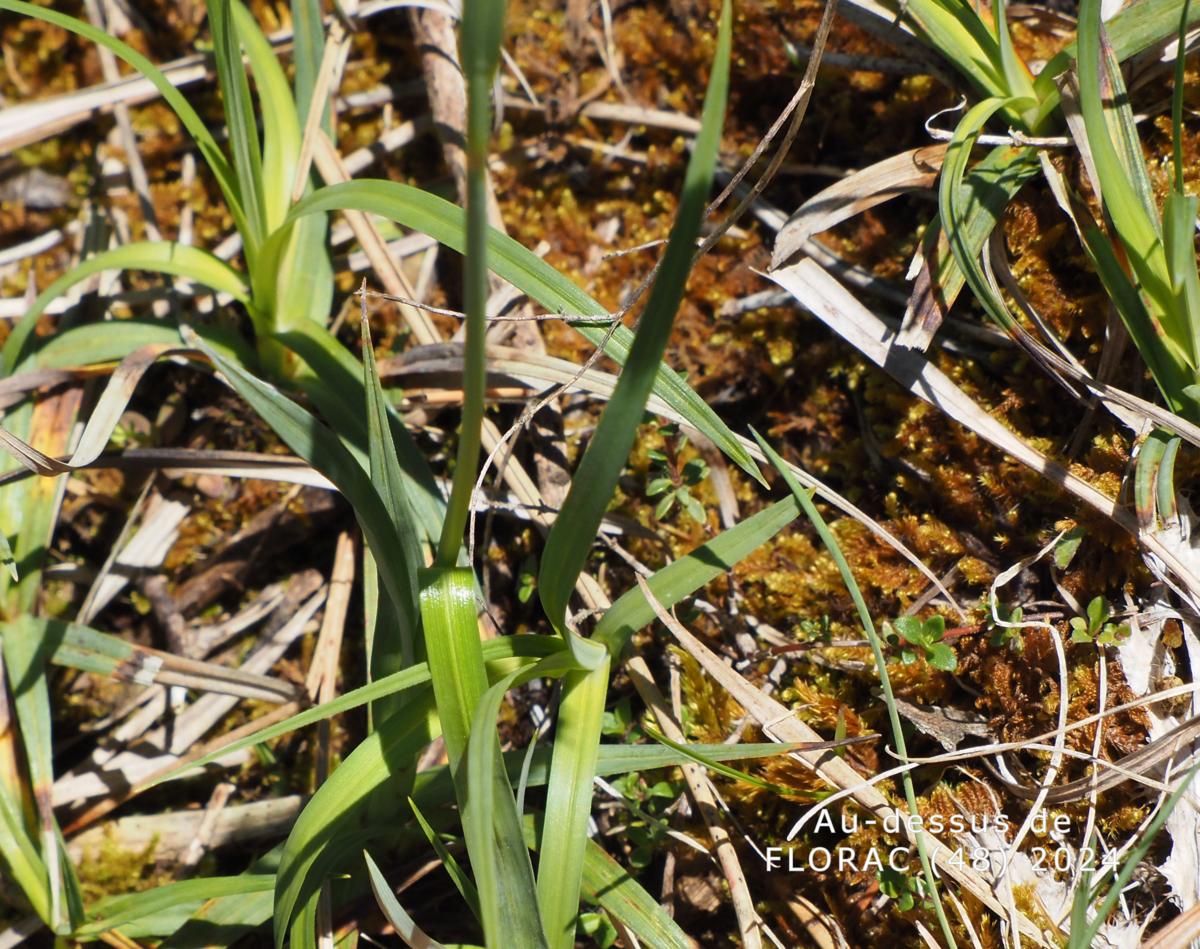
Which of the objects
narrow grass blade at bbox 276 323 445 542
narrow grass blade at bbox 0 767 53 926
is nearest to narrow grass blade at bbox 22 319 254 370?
narrow grass blade at bbox 276 323 445 542

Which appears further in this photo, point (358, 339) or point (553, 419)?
point (358, 339)

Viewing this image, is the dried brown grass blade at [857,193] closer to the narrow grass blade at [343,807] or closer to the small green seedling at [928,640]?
the small green seedling at [928,640]

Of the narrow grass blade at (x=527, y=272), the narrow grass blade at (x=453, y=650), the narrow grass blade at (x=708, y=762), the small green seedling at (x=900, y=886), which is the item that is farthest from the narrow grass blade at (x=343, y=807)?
the small green seedling at (x=900, y=886)

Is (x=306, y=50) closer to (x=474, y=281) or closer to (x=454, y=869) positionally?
(x=474, y=281)

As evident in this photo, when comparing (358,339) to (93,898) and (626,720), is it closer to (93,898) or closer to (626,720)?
(626,720)

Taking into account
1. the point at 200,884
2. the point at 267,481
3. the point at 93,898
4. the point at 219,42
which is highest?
the point at 219,42

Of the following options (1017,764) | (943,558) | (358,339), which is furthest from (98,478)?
(1017,764)

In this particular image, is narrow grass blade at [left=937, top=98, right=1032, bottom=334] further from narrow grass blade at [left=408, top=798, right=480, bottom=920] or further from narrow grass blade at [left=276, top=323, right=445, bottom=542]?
narrow grass blade at [left=408, top=798, right=480, bottom=920]
